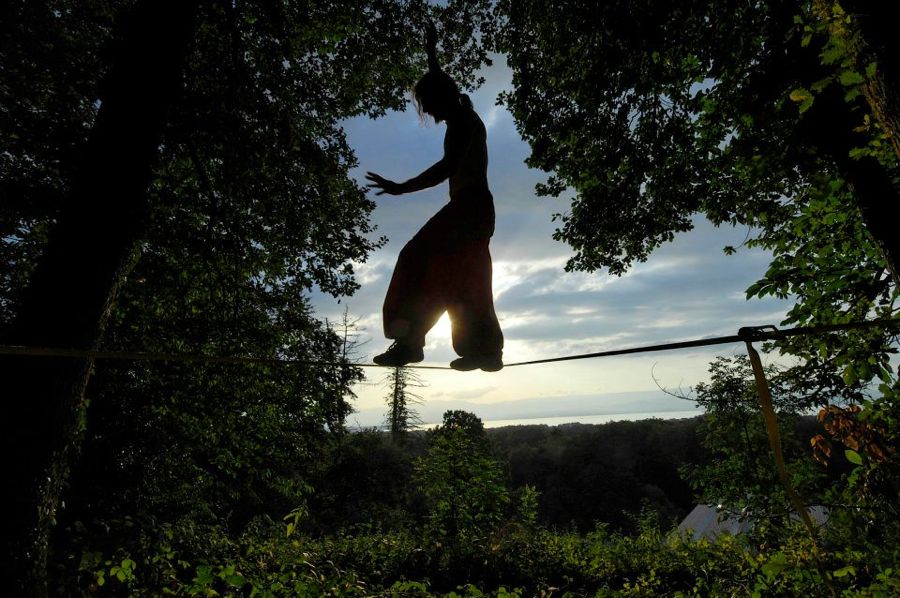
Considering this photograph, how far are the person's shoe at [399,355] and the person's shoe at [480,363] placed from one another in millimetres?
265

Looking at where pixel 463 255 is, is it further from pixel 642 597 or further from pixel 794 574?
pixel 642 597

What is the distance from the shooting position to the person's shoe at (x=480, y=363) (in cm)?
263

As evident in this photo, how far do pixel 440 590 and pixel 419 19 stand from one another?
13745 millimetres

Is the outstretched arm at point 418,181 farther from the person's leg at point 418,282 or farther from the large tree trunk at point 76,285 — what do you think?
the large tree trunk at point 76,285

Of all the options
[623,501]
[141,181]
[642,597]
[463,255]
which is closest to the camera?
[463,255]

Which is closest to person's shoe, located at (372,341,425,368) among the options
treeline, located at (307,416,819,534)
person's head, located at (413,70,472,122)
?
person's head, located at (413,70,472,122)

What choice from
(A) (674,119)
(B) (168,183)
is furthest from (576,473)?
(B) (168,183)

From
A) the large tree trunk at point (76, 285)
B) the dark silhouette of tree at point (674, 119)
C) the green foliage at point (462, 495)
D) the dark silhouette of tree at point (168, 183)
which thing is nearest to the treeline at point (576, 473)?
the green foliage at point (462, 495)

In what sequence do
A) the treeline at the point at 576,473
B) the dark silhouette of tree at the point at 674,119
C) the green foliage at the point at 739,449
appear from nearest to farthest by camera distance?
the dark silhouette of tree at the point at 674,119
the green foliage at the point at 739,449
the treeline at the point at 576,473

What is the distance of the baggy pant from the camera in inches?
96.6

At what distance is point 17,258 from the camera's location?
273 inches

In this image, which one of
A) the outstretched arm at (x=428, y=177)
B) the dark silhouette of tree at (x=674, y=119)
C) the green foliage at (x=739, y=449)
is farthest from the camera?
the green foliage at (x=739, y=449)

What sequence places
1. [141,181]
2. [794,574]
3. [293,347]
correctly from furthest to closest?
1. [293,347]
2. [794,574]
3. [141,181]

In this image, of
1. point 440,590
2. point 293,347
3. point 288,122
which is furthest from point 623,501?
point 288,122
